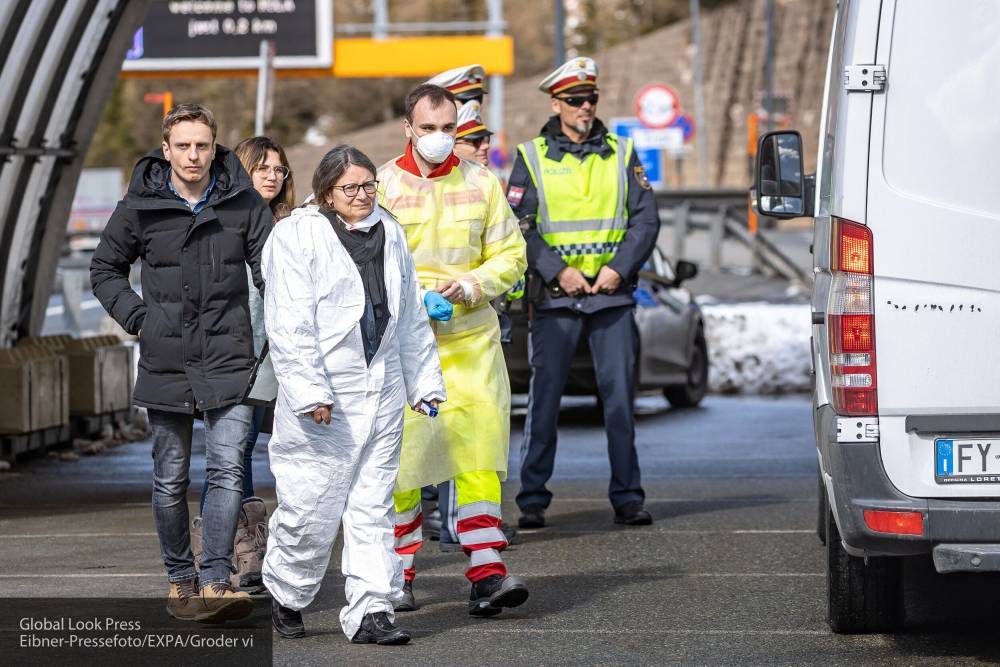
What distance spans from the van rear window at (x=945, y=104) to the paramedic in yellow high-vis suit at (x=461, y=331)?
1.82 m

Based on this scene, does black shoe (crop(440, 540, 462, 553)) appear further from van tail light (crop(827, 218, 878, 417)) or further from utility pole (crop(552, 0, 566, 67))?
utility pole (crop(552, 0, 566, 67))

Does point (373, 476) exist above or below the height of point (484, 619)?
above

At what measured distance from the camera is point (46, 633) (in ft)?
20.1

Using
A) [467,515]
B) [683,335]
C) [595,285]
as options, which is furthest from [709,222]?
[467,515]

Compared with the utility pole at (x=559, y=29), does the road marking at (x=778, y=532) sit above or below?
below

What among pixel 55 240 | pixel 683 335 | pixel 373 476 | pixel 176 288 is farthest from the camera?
pixel 683 335

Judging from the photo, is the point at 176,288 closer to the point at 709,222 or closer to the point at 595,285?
the point at 595,285

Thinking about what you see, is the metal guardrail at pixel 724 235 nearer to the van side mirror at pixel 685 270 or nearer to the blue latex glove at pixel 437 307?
the van side mirror at pixel 685 270

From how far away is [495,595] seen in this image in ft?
20.8

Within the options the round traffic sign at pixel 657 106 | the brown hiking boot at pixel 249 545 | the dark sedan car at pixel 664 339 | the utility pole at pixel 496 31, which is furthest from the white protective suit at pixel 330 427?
the utility pole at pixel 496 31

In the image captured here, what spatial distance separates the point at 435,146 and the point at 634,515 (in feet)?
8.85

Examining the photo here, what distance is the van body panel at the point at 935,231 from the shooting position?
17.4 feet

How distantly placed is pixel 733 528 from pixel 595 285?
129 cm

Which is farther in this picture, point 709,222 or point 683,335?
point 709,222
